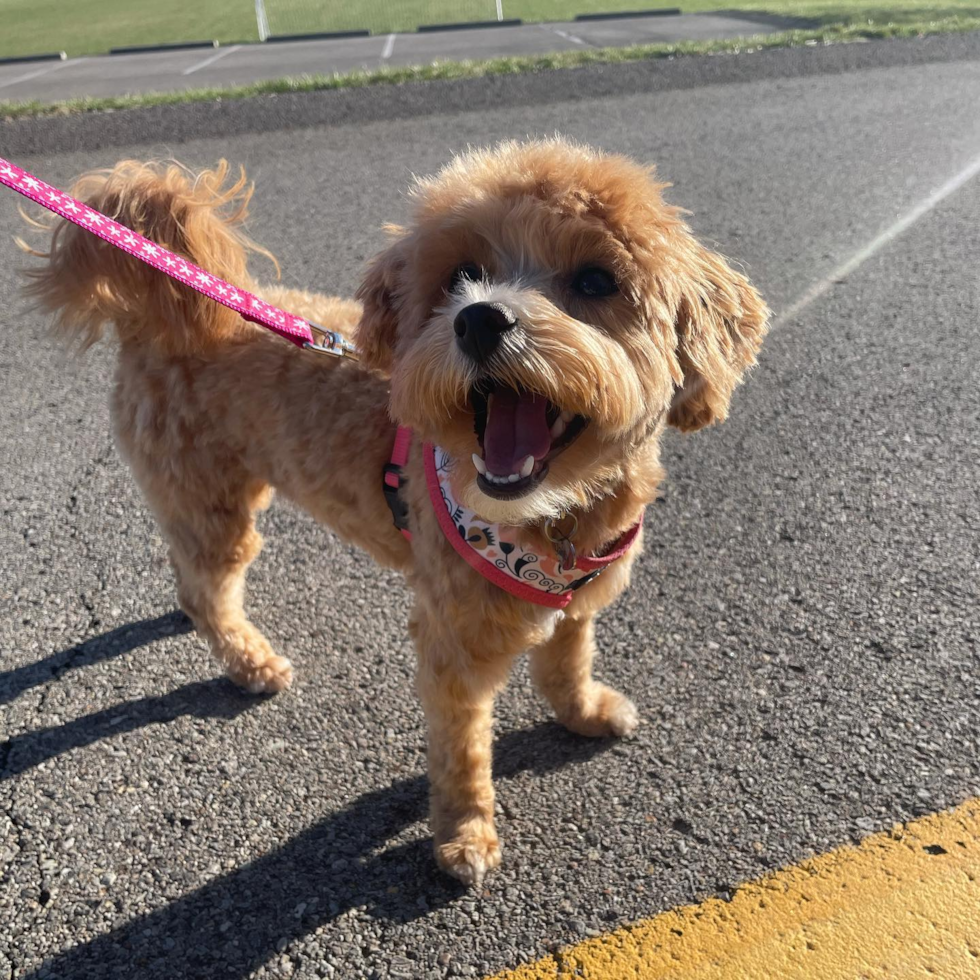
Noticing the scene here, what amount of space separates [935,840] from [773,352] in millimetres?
3300

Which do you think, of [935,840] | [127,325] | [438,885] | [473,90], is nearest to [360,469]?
[127,325]

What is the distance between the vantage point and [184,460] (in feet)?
10.1

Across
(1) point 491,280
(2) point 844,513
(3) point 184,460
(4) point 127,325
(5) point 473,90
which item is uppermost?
(5) point 473,90

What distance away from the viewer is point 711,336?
231 centimetres

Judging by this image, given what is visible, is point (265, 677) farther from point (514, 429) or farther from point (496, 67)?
point (496, 67)

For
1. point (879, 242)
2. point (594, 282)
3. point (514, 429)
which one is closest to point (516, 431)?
point (514, 429)

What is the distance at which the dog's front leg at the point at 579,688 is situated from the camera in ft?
9.59

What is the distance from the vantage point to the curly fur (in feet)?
7.02

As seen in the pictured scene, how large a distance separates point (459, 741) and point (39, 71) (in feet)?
62.7

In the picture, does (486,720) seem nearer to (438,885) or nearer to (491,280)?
(438,885)

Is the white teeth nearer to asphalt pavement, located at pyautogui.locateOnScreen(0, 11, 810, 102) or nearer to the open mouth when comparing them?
the open mouth

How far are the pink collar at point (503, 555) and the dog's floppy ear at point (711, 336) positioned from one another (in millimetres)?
424

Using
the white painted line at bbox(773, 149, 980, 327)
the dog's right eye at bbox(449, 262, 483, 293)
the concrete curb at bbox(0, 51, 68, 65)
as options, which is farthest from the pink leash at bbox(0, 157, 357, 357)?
the concrete curb at bbox(0, 51, 68, 65)

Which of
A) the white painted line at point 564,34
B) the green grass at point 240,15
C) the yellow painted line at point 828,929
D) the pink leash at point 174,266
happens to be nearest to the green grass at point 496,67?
the white painted line at point 564,34
